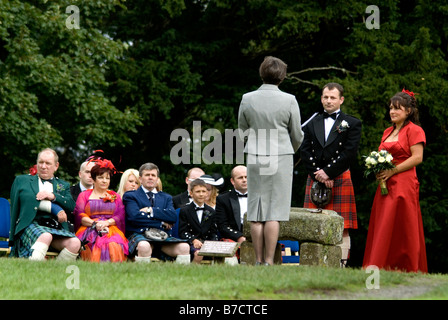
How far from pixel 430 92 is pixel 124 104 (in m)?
7.91

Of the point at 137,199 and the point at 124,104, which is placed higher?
the point at 124,104

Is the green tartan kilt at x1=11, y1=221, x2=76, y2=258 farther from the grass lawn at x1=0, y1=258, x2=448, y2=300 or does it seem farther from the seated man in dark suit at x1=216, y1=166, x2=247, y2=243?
the seated man in dark suit at x1=216, y1=166, x2=247, y2=243

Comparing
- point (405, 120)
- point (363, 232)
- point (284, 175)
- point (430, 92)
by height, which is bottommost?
point (363, 232)

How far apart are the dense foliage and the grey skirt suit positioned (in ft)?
27.5

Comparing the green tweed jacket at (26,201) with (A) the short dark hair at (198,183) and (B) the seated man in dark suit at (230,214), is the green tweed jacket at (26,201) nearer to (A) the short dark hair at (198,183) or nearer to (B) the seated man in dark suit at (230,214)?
(A) the short dark hair at (198,183)

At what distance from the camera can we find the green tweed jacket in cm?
941

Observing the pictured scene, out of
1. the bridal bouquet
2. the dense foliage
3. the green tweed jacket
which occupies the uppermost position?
the dense foliage

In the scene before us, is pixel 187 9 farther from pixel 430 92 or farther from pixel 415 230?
pixel 415 230

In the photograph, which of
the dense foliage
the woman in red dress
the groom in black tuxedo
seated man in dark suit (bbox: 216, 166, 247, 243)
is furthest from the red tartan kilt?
the dense foliage

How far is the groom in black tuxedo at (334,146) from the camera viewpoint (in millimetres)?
9422

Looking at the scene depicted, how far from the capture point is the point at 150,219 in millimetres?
9711

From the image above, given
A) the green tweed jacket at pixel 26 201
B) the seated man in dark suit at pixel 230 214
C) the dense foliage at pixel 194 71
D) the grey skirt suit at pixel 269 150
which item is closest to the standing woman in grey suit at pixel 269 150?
the grey skirt suit at pixel 269 150

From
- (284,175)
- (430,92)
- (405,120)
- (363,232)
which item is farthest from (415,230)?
(363,232)

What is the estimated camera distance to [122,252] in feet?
30.6
